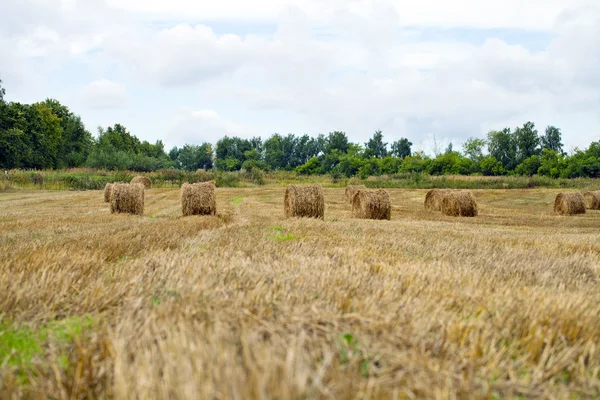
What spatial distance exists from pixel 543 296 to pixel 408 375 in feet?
6.44

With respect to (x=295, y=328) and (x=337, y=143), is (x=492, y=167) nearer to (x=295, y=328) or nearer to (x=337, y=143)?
(x=337, y=143)

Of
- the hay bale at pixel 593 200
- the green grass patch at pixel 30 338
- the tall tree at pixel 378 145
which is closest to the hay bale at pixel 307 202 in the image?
the green grass patch at pixel 30 338

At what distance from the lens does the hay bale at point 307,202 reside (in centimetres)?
1452

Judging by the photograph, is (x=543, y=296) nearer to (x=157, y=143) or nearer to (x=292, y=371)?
(x=292, y=371)

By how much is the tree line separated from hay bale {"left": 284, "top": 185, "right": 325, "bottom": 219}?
4854 cm

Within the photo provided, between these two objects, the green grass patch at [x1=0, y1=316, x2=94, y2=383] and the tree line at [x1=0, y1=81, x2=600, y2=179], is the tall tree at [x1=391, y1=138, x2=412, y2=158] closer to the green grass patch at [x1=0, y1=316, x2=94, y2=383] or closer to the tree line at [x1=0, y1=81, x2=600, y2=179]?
the tree line at [x1=0, y1=81, x2=600, y2=179]

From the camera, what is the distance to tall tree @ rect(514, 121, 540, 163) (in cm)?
8462

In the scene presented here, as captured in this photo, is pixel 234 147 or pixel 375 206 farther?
pixel 234 147

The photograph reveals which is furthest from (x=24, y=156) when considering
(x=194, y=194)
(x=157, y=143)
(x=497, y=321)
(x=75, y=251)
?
(x=157, y=143)

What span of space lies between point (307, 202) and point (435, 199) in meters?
9.52

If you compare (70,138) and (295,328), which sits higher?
(70,138)

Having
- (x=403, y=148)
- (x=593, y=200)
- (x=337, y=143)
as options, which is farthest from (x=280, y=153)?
(x=593, y=200)

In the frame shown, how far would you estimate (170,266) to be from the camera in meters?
4.09

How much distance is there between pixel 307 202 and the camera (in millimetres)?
14539
